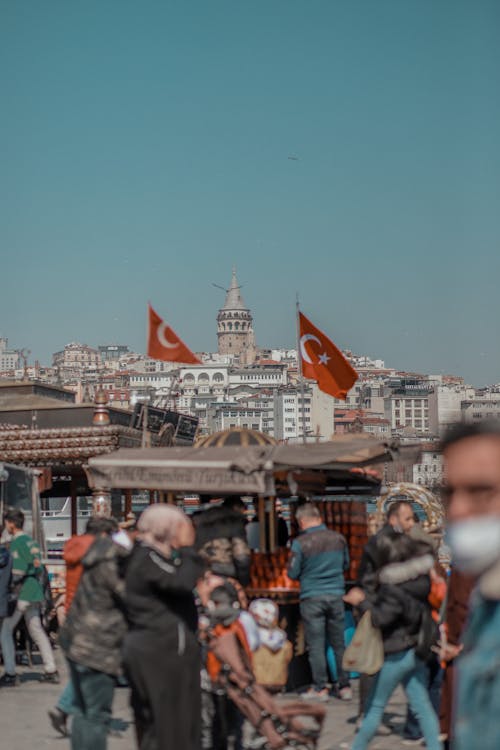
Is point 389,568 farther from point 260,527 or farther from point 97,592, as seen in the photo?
point 260,527

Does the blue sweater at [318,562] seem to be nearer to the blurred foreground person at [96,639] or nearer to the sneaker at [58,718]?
the sneaker at [58,718]

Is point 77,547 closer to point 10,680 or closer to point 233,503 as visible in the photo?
point 233,503

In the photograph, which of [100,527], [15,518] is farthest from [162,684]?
[15,518]

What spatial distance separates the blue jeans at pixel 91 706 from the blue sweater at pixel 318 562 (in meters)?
3.65

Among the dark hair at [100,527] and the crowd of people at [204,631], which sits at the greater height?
the dark hair at [100,527]

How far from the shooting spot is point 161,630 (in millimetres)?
6121

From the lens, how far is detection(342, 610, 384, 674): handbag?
7.59 m

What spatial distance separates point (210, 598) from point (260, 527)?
3457 millimetres

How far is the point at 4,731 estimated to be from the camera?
8.96 meters

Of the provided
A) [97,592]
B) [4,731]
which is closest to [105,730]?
[97,592]

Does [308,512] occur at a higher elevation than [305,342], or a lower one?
lower

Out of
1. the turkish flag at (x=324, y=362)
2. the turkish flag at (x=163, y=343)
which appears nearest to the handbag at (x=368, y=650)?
the turkish flag at (x=163, y=343)

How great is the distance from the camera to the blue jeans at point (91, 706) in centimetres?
670

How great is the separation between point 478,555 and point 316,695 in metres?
8.10
